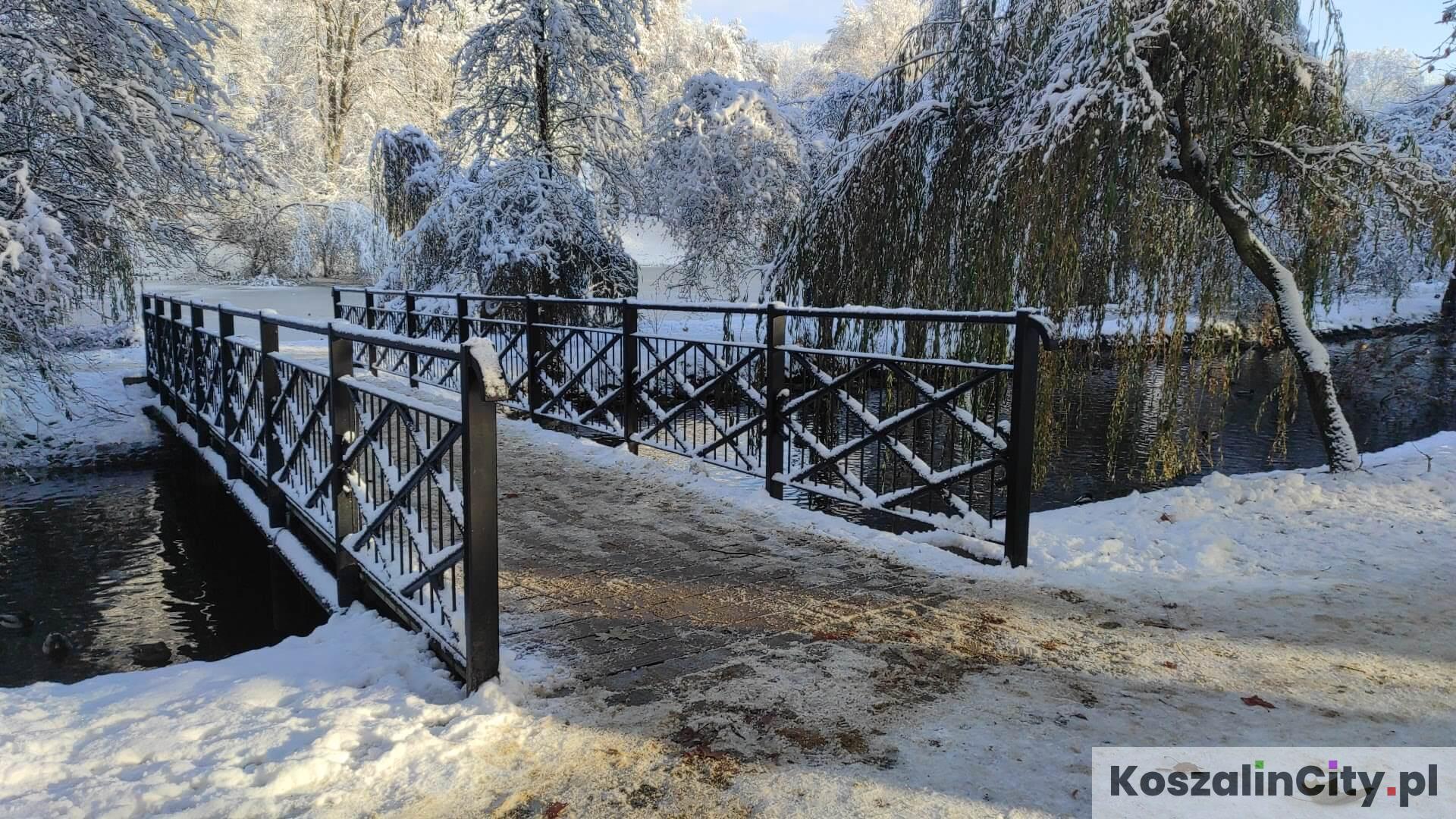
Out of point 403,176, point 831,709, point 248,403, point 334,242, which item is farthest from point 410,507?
point 334,242

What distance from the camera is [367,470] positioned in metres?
4.34

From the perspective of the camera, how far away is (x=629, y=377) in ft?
24.8

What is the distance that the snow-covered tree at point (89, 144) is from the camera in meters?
6.78

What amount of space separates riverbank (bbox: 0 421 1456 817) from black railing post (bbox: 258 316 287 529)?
192cm

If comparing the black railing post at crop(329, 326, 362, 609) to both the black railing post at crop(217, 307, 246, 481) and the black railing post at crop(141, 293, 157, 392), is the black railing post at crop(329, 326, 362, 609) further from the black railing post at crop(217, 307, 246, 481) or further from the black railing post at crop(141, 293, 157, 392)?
the black railing post at crop(141, 293, 157, 392)

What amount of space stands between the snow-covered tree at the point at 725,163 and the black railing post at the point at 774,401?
9896 mm

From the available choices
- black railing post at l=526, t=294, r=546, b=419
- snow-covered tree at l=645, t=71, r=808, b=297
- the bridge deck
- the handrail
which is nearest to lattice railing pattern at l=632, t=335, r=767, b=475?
the handrail

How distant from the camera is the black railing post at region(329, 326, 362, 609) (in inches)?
162

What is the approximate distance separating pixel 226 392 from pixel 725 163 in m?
10.7

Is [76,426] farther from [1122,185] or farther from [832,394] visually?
[1122,185]

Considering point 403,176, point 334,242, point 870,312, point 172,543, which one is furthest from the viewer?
point 334,242

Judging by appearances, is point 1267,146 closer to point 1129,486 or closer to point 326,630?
point 1129,486

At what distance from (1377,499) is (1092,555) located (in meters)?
2.58

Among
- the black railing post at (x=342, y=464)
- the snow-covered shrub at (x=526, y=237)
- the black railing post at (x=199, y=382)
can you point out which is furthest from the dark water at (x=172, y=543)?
the snow-covered shrub at (x=526, y=237)
